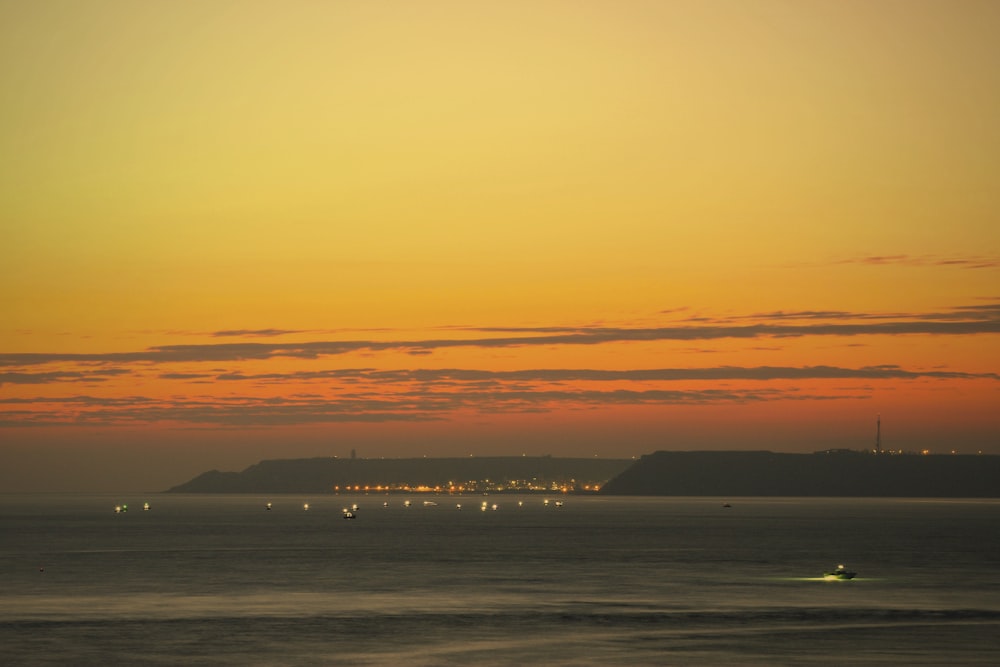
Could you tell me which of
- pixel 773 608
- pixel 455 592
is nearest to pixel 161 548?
pixel 455 592

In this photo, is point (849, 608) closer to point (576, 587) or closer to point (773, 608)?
point (773, 608)

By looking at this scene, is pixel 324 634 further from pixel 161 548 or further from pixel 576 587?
pixel 161 548

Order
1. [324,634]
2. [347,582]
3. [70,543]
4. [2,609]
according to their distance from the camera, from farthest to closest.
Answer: [70,543] → [347,582] → [2,609] → [324,634]

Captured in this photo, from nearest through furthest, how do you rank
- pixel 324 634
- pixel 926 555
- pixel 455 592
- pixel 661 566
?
pixel 324 634 → pixel 455 592 → pixel 661 566 → pixel 926 555

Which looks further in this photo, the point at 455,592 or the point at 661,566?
the point at 661,566

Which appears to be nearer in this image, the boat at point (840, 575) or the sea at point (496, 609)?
the sea at point (496, 609)

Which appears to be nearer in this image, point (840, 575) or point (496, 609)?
point (496, 609)

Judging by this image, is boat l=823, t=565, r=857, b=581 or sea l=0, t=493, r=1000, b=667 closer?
sea l=0, t=493, r=1000, b=667

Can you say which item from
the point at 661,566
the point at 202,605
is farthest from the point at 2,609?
the point at 661,566

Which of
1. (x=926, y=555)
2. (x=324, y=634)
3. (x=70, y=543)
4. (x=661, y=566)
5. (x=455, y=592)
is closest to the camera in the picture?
(x=324, y=634)
